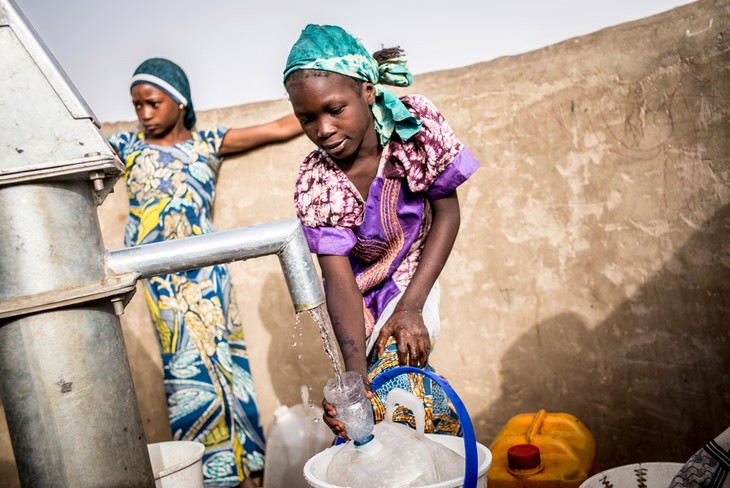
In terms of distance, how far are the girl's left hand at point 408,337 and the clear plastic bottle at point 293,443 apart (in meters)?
1.07

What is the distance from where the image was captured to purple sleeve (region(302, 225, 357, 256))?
6.98 ft

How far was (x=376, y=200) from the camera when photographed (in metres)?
2.17

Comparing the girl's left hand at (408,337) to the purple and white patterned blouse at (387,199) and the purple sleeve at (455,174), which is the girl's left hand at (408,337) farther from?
the purple sleeve at (455,174)

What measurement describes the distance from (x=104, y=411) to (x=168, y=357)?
2242 millimetres

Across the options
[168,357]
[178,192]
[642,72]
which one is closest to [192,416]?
[168,357]

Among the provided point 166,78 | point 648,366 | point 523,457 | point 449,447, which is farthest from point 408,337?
point 166,78

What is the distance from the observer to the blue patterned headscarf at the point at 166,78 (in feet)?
11.0

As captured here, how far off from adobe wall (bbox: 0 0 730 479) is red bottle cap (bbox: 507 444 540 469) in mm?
871

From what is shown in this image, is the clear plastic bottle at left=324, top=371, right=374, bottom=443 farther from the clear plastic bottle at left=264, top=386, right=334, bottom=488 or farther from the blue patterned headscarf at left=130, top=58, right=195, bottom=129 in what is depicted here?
the blue patterned headscarf at left=130, top=58, right=195, bottom=129

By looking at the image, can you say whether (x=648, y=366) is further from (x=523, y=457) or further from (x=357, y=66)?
(x=357, y=66)

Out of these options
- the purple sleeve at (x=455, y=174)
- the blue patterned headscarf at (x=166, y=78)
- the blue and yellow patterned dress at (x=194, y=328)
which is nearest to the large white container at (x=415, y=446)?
the purple sleeve at (x=455, y=174)

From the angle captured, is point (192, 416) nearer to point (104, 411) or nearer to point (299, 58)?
point (299, 58)

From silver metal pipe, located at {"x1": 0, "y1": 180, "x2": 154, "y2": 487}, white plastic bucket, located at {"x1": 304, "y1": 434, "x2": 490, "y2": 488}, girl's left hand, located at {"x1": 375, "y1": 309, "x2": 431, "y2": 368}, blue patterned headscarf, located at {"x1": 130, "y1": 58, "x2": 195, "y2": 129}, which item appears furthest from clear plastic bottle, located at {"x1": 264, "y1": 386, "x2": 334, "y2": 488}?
silver metal pipe, located at {"x1": 0, "y1": 180, "x2": 154, "y2": 487}

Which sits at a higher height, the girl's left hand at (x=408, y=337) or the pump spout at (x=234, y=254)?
the pump spout at (x=234, y=254)
